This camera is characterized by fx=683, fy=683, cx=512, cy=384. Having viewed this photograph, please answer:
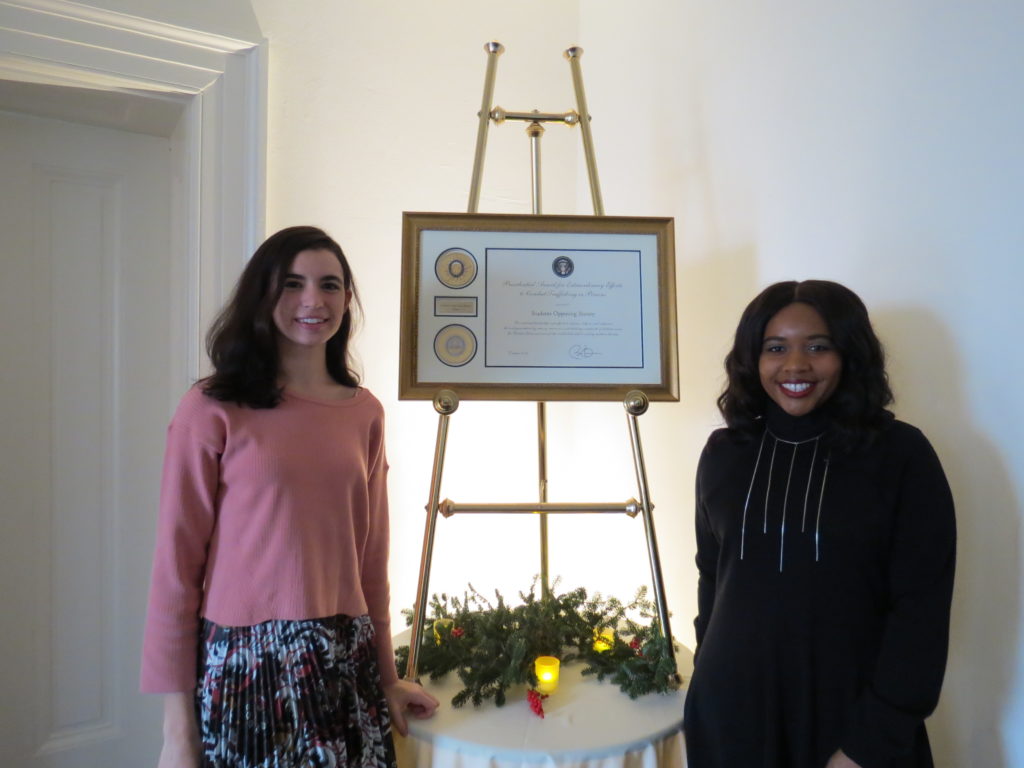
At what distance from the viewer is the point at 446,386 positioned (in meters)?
1.45

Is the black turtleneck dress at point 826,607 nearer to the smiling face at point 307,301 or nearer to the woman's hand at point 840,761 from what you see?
the woman's hand at point 840,761

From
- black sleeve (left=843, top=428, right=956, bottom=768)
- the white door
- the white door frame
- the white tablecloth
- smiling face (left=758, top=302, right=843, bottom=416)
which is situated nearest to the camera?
black sleeve (left=843, top=428, right=956, bottom=768)

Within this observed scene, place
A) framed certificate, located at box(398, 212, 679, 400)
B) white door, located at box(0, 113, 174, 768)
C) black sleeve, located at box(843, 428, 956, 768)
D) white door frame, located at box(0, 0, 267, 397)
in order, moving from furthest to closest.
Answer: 1. white door, located at box(0, 113, 174, 768)
2. white door frame, located at box(0, 0, 267, 397)
3. framed certificate, located at box(398, 212, 679, 400)
4. black sleeve, located at box(843, 428, 956, 768)

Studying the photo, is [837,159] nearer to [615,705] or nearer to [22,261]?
[615,705]

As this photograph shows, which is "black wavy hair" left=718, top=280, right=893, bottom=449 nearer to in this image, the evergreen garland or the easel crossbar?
the easel crossbar

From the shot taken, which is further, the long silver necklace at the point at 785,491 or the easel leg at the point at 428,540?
the easel leg at the point at 428,540

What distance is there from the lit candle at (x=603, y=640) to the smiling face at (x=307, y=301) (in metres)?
0.90

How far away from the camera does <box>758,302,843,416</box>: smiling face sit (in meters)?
1.07

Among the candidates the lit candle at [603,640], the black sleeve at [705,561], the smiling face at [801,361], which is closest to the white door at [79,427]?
the lit candle at [603,640]

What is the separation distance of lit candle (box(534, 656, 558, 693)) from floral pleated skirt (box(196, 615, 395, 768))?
0.40 metres

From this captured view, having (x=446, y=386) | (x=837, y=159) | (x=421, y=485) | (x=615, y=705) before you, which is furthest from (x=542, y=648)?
(x=837, y=159)

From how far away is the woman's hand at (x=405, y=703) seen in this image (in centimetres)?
124

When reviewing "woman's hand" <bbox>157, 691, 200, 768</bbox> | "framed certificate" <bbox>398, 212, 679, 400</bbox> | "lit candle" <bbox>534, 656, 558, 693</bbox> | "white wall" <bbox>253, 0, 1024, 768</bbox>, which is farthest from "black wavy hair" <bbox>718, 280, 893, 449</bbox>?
"woman's hand" <bbox>157, 691, 200, 768</bbox>

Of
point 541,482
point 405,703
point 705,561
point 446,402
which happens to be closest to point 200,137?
point 446,402
